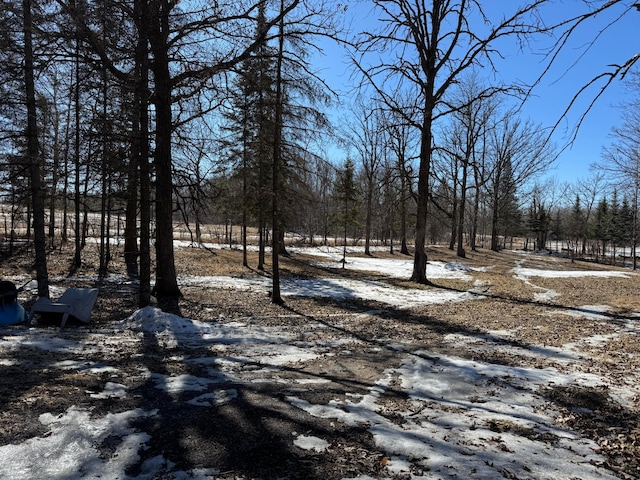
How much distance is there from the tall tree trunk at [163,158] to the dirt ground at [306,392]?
68 cm

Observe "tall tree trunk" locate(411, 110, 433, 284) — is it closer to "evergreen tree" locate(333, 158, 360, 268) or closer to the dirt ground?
the dirt ground

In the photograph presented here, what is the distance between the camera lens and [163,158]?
32.1 ft

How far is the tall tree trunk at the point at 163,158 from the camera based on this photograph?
8586mm

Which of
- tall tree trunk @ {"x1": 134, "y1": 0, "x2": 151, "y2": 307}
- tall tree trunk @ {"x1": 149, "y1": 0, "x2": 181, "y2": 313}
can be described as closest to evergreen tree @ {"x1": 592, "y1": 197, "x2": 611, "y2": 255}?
tall tree trunk @ {"x1": 149, "y1": 0, "x2": 181, "y2": 313}

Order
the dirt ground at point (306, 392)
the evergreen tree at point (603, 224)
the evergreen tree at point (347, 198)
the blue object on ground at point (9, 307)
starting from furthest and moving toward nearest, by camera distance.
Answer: the evergreen tree at point (603, 224)
the evergreen tree at point (347, 198)
the blue object on ground at point (9, 307)
the dirt ground at point (306, 392)

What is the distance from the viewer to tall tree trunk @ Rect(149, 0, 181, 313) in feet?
28.2

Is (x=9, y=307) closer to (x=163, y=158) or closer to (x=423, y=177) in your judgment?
(x=163, y=158)

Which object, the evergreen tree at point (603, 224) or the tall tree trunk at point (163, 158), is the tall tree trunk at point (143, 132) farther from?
the evergreen tree at point (603, 224)

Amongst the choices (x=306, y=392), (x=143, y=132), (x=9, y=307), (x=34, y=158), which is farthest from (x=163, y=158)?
(x=306, y=392)

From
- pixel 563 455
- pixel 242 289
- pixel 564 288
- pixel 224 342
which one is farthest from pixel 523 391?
pixel 564 288

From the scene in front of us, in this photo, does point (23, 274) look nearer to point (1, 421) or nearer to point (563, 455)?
point (1, 421)

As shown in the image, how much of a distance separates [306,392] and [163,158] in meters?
7.29

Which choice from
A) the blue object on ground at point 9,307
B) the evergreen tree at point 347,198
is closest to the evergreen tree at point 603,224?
the evergreen tree at point 347,198

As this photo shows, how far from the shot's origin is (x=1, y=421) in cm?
339
